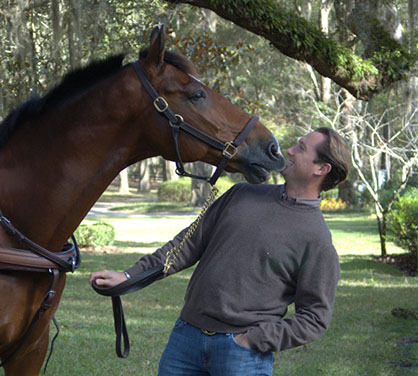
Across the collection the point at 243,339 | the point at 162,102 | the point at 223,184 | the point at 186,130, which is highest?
the point at 162,102

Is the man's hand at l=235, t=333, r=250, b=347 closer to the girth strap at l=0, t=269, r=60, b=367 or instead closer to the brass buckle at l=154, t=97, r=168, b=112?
the girth strap at l=0, t=269, r=60, b=367

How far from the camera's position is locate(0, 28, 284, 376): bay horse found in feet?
8.61

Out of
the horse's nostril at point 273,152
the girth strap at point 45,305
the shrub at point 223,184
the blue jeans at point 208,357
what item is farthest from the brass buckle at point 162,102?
the shrub at point 223,184

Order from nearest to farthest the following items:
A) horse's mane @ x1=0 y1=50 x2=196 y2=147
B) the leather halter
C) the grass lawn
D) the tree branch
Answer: the leather halter < horse's mane @ x1=0 y1=50 x2=196 y2=147 < the grass lawn < the tree branch

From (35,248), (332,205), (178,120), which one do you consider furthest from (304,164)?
(332,205)

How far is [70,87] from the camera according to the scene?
9.05 feet

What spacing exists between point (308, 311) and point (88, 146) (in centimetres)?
123

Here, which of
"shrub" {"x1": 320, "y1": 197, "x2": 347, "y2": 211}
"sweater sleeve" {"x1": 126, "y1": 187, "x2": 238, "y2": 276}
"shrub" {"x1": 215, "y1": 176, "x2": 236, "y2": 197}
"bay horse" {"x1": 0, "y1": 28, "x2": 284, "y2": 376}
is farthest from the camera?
"shrub" {"x1": 215, "y1": 176, "x2": 236, "y2": 197}

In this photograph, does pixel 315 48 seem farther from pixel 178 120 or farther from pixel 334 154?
pixel 178 120

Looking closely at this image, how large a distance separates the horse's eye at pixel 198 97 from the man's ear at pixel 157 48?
0.20 m

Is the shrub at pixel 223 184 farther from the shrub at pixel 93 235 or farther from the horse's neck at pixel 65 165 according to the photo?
the horse's neck at pixel 65 165

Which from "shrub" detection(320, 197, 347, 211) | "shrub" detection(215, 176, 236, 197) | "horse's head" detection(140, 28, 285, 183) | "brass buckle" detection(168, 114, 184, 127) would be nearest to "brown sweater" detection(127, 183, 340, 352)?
"horse's head" detection(140, 28, 285, 183)

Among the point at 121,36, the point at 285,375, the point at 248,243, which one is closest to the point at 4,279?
the point at 248,243

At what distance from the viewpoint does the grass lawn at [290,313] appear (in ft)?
19.0
